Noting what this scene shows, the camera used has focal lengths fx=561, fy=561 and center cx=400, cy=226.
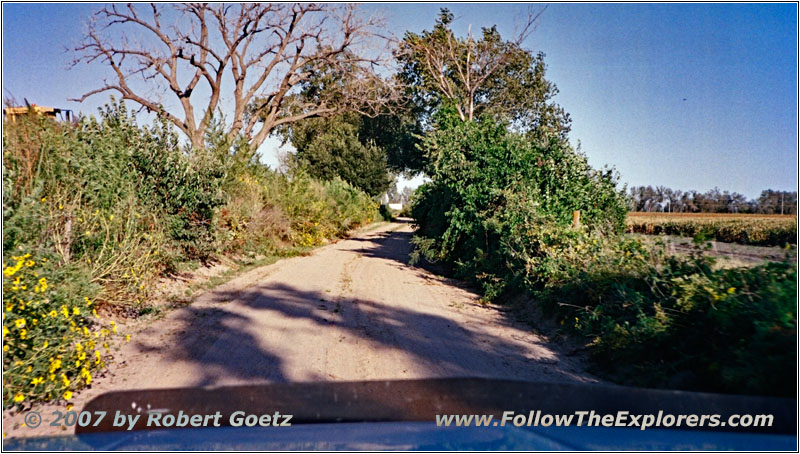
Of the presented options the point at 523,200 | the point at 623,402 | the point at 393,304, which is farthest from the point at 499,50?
the point at 623,402

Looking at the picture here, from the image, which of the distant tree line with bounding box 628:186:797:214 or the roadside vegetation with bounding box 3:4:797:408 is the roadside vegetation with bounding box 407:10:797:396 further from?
the distant tree line with bounding box 628:186:797:214

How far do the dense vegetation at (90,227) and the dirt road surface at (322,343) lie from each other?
452 millimetres

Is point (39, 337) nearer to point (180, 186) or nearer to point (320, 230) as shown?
point (180, 186)

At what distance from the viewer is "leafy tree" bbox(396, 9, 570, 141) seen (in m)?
29.6

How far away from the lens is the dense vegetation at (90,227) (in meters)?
4.64

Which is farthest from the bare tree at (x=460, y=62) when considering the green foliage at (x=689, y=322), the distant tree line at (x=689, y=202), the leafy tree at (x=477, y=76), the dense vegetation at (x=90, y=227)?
the green foliage at (x=689, y=322)

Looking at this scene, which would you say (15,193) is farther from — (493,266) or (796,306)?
(493,266)

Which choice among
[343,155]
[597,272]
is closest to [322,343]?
[597,272]

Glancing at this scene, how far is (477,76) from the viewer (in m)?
30.4

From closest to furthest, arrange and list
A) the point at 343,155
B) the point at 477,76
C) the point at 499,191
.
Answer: the point at 499,191 < the point at 477,76 < the point at 343,155

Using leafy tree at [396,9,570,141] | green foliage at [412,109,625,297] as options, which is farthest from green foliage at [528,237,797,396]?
leafy tree at [396,9,570,141]

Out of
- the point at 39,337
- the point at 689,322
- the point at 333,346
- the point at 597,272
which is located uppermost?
the point at 597,272

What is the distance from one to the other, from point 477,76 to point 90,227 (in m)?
25.8

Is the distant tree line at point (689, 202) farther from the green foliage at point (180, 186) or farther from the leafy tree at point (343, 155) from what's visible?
the leafy tree at point (343, 155)
